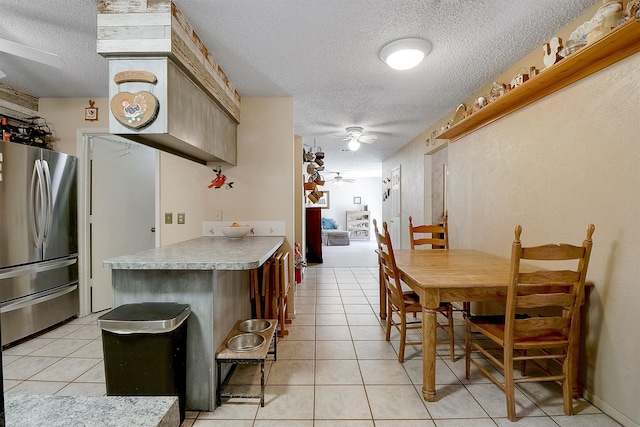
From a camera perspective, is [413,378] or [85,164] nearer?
[413,378]

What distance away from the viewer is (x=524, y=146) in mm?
2436

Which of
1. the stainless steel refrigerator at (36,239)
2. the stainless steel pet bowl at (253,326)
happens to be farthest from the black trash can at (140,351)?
the stainless steel refrigerator at (36,239)

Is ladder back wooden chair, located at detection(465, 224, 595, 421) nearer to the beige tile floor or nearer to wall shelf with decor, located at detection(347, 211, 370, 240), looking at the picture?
the beige tile floor

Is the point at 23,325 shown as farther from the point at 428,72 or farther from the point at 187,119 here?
the point at 428,72

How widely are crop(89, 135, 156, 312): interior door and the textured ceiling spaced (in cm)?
71

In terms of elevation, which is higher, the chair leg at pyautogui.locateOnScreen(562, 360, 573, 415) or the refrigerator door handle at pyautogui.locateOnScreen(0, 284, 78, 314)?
the refrigerator door handle at pyautogui.locateOnScreen(0, 284, 78, 314)

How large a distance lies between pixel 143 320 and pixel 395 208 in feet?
18.4

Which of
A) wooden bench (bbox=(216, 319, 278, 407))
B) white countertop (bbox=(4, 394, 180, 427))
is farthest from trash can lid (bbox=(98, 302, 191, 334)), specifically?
white countertop (bbox=(4, 394, 180, 427))

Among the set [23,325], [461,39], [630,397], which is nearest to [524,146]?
[461,39]

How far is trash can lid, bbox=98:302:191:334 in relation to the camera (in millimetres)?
1585

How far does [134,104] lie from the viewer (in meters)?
1.88

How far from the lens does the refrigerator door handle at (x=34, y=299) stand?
264 cm

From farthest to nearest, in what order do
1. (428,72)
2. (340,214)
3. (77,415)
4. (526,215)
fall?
(340,214) → (428,72) → (526,215) → (77,415)

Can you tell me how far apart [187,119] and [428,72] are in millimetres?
2005
